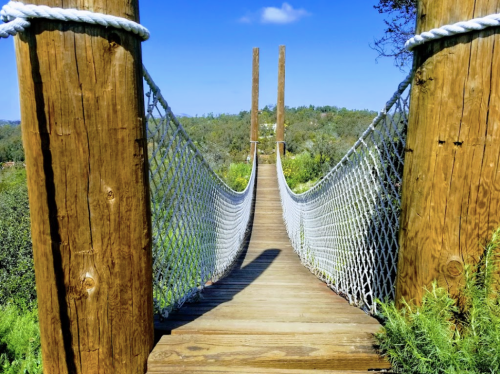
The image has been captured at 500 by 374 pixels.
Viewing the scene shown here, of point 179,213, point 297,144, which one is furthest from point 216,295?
point 297,144

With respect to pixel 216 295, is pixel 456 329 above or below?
above

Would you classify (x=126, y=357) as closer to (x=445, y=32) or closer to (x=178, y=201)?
(x=178, y=201)

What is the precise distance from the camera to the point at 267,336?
964 millimetres

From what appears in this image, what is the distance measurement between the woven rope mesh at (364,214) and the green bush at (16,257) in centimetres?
270

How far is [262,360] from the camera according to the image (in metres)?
0.90

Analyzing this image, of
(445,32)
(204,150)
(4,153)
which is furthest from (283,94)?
(4,153)

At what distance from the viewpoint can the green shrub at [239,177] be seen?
7.45 meters

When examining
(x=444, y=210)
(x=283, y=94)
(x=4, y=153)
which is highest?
(x=283, y=94)

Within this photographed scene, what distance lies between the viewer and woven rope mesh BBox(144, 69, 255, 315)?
3.91ft

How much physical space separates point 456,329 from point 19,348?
166cm

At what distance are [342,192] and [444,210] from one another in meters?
1.05

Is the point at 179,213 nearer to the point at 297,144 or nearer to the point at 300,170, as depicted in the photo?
the point at 300,170

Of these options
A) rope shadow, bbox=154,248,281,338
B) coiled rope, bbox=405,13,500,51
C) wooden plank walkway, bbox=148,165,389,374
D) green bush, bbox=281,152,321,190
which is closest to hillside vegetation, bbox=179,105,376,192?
green bush, bbox=281,152,321,190

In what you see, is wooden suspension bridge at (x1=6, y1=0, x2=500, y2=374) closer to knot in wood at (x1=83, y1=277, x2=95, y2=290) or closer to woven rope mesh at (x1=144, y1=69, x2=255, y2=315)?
knot in wood at (x1=83, y1=277, x2=95, y2=290)
